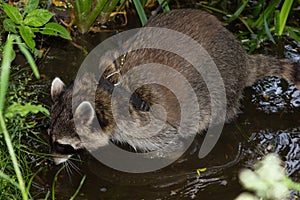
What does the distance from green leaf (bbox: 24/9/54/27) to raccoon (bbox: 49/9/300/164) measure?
57 centimetres

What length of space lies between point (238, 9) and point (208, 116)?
5.01 feet

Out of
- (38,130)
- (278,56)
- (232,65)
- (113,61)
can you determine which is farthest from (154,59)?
(278,56)

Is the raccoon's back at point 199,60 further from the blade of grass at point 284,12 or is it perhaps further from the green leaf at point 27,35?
the green leaf at point 27,35

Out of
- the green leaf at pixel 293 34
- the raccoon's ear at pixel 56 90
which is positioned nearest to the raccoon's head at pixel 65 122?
the raccoon's ear at pixel 56 90

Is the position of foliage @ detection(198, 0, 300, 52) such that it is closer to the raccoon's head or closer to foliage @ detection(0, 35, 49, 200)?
the raccoon's head

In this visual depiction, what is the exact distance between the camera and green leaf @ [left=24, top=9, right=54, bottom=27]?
4781 millimetres

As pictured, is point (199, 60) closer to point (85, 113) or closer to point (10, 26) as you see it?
point (85, 113)

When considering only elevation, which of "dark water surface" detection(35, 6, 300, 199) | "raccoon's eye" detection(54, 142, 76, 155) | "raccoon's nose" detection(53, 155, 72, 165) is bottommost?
"dark water surface" detection(35, 6, 300, 199)

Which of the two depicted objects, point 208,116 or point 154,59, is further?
point 208,116

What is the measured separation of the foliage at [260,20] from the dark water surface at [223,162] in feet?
1.73

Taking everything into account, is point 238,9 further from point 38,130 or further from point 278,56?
point 38,130

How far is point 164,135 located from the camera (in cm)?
540

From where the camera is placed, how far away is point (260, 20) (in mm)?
6574

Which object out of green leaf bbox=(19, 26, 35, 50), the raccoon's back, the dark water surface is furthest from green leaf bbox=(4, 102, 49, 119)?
the raccoon's back
